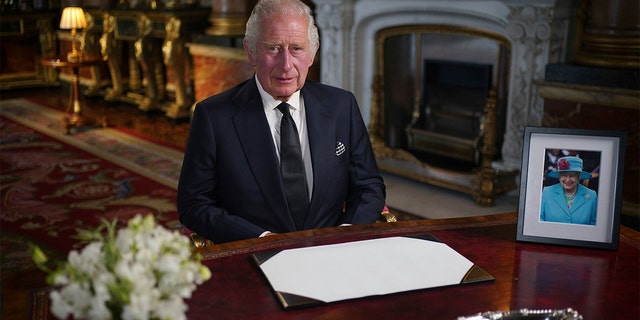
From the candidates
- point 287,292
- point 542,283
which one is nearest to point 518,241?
point 542,283

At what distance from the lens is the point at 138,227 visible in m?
0.85

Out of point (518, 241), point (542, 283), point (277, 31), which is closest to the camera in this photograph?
point (542, 283)

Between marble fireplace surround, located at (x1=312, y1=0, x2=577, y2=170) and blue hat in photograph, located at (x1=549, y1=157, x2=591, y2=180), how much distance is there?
9.33ft

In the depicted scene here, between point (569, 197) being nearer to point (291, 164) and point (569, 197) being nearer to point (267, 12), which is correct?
point (291, 164)

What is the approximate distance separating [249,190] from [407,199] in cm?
288

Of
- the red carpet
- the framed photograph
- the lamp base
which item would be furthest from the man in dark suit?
the lamp base

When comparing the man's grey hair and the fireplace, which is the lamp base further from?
the man's grey hair

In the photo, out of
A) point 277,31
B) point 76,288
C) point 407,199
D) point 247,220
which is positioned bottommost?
point 407,199

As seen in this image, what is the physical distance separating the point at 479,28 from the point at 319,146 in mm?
3085

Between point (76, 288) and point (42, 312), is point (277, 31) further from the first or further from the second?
point (76, 288)

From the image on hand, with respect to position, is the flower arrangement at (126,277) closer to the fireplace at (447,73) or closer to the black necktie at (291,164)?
the black necktie at (291,164)

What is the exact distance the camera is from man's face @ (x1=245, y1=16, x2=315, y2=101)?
1873mm

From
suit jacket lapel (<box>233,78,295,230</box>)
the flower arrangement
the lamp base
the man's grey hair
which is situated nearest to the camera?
the flower arrangement

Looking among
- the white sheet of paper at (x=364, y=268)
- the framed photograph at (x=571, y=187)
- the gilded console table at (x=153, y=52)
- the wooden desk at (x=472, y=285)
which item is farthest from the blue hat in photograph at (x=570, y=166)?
the gilded console table at (x=153, y=52)
